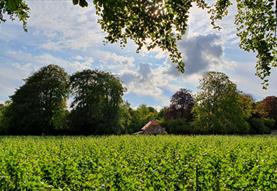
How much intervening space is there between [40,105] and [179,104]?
137 feet

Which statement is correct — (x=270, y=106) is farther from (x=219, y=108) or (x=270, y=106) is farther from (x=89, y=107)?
(x=89, y=107)

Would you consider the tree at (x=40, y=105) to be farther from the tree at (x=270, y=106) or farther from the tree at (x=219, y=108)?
the tree at (x=270, y=106)

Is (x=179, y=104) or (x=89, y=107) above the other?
(x=179, y=104)

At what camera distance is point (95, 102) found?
58250 millimetres

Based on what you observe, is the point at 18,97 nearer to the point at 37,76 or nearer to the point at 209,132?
the point at 37,76

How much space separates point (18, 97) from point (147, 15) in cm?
5545

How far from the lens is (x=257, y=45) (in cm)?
1622

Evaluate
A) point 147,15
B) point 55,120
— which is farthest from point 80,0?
point 55,120

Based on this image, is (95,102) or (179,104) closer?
(95,102)

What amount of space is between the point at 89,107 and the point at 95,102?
1217 millimetres

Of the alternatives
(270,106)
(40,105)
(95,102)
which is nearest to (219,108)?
(95,102)

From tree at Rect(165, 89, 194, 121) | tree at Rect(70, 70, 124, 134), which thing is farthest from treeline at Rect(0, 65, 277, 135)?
tree at Rect(165, 89, 194, 121)

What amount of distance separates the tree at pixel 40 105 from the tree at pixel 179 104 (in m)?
34.8

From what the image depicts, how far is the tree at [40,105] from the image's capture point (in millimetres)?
57938
